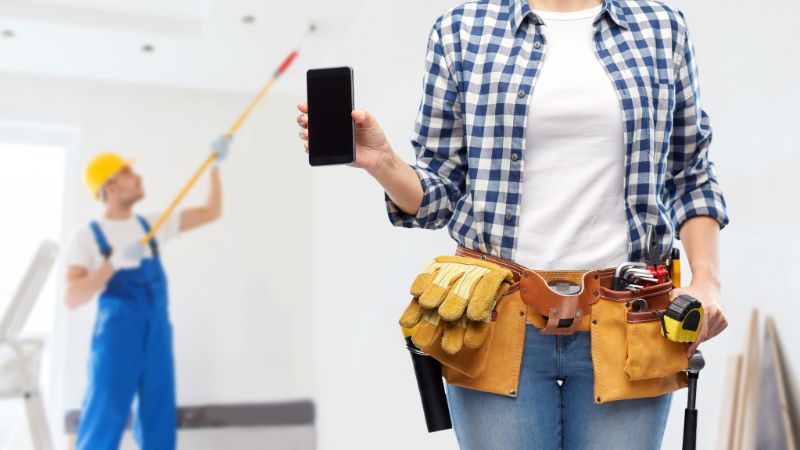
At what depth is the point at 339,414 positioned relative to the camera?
4.02m

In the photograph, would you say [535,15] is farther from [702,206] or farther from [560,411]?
[560,411]

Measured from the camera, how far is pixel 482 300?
89 centimetres

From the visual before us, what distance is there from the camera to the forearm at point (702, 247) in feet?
3.22

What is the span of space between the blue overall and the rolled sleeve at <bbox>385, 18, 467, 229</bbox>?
3.26 meters

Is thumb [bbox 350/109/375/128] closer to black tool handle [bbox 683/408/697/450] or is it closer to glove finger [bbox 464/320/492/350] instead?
glove finger [bbox 464/320/492/350]

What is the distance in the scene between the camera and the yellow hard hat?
14.6 feet

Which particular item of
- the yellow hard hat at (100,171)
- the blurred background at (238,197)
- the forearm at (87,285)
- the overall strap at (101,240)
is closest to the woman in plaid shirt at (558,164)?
the blurred background at (238,197)

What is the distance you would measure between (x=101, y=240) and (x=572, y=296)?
12.2ft

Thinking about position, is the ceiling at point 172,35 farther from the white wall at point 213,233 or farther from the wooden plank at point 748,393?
the wooden plank at point 748,393

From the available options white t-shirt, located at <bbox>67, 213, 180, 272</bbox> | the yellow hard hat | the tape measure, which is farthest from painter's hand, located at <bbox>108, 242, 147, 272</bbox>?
the tape measure

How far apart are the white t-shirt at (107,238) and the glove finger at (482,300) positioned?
360 centimetres

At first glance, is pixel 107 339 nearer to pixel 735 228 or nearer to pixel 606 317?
pixel 735 228

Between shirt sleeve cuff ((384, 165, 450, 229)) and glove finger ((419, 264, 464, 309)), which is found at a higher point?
shirt sleeve cuff ((384, 165, 450, 229))

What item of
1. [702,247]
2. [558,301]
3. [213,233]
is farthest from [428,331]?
[213,233]
